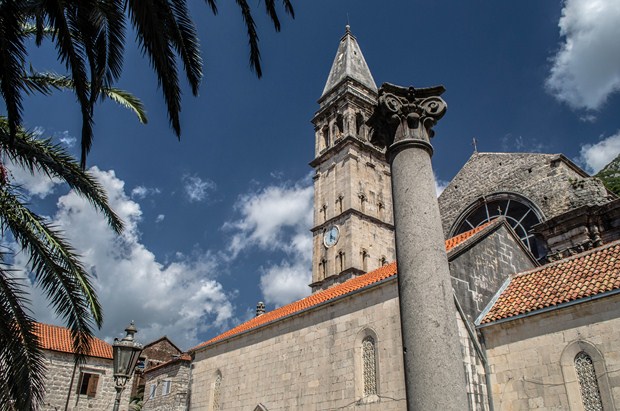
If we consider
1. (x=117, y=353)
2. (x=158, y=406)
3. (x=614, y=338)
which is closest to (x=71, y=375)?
(x=158, y=406)

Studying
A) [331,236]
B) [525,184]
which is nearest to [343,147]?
[331,236]

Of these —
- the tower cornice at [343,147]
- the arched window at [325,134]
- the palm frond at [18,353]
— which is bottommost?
the palm frond at [18,353]

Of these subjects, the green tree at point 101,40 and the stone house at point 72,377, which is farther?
Answer: the stone house at point 72,377

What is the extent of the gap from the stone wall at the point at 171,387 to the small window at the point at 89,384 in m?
3.27

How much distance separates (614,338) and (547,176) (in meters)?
11.3

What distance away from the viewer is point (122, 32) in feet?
23.3

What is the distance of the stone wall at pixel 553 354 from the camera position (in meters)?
9.83

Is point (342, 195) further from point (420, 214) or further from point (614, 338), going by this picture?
point (420, 214)

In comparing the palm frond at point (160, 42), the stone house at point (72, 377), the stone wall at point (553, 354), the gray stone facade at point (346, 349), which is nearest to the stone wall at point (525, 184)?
the gray stone facade at point (346, 349)

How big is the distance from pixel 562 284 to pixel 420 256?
8.24 metres

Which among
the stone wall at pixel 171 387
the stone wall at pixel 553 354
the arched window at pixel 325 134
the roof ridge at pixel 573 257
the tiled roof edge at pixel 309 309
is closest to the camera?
the stone wall at pixel 553 354

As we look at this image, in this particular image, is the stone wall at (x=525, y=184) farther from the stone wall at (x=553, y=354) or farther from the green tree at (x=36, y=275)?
the green tree at (x=36, y=275)

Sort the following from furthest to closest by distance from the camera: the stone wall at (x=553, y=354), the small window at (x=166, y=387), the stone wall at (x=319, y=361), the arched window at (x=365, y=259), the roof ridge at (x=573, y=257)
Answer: the arched window at (x=365, y=259) → the small window at (x=166, y=387) → the stone wall at (x=319, y=361) → the roof ridge at (x=573, y=257) → the stone wall at (x=553, y=354)

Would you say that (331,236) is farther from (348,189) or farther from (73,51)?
(73,51)
